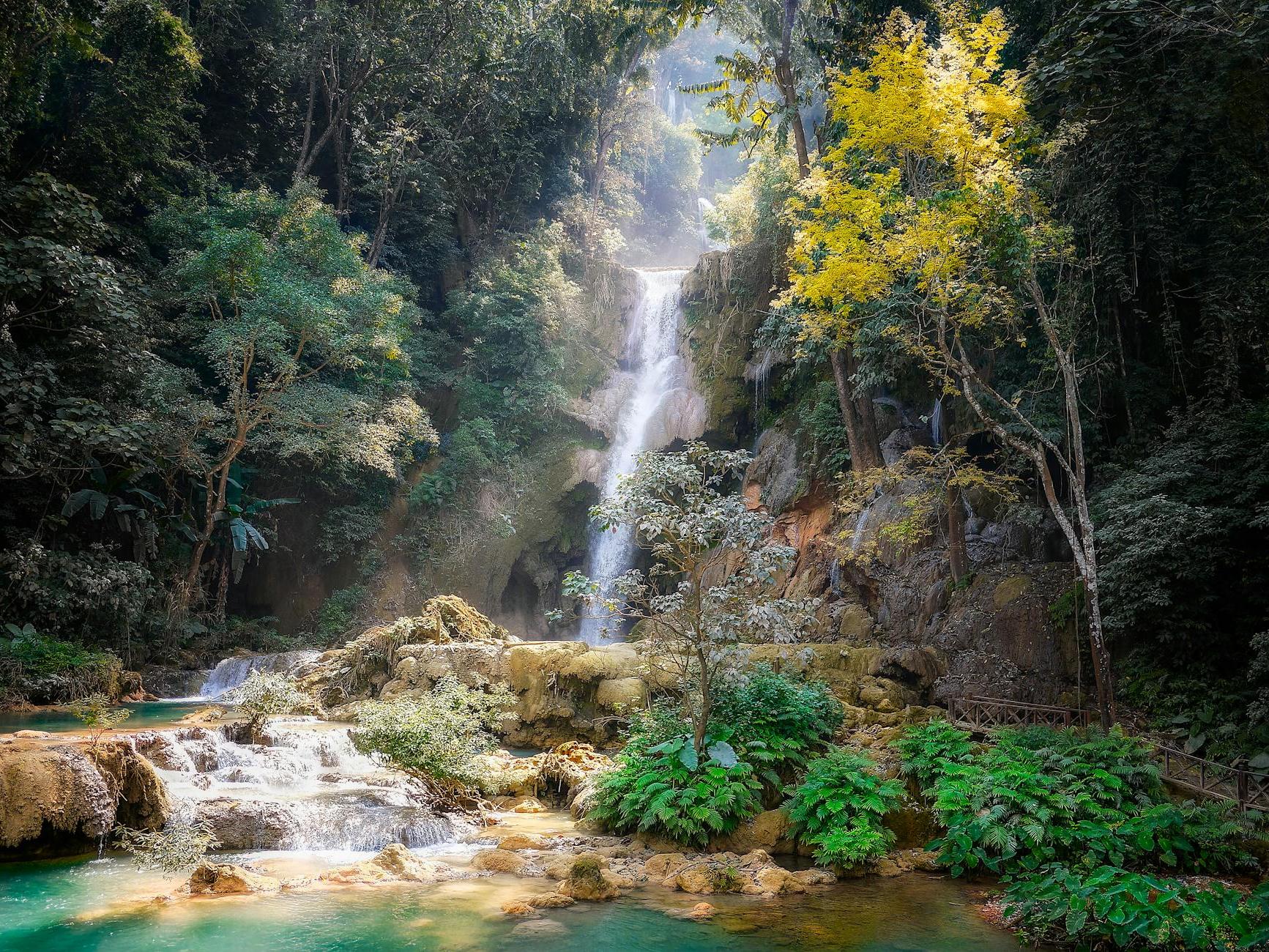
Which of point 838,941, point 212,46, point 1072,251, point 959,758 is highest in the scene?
point 212,46

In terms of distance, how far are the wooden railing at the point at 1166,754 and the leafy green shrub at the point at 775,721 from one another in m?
2.43

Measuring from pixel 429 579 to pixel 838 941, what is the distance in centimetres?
1874

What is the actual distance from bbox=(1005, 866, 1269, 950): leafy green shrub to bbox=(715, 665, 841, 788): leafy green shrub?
2914mm

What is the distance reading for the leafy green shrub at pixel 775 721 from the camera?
8867 mm

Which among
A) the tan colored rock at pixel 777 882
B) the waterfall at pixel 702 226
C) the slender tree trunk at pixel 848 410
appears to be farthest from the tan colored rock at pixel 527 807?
the waterfall at pixel 702 226

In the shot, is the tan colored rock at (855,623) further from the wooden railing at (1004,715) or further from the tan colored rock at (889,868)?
the tan colored rock at (889,868)

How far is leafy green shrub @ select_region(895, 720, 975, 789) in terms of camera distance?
27.7ft

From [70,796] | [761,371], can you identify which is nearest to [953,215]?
[761,371]

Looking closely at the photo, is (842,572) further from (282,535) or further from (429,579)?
(282,535)

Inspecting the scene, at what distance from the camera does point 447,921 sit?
6.37 metres

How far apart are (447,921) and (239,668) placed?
1370 cm

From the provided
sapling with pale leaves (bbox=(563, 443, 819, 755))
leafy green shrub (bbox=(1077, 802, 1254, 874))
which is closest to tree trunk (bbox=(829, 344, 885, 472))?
sapling with pale leaves (bbox=(563, 443, 819, 755))

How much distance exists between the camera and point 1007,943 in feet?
19.5

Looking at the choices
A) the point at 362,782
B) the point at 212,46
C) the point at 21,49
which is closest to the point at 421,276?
the point at 212,46
